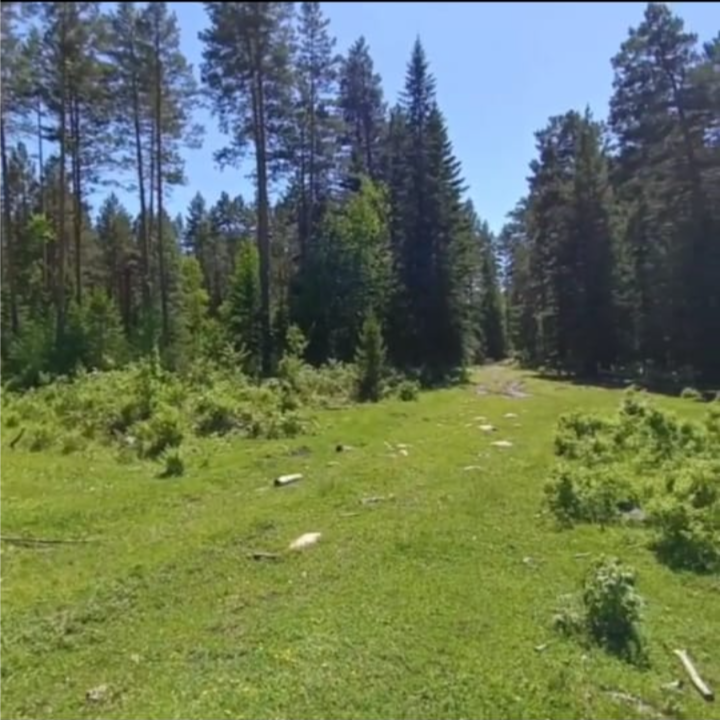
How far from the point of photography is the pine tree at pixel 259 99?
2073cm

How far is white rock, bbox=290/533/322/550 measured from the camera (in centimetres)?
658

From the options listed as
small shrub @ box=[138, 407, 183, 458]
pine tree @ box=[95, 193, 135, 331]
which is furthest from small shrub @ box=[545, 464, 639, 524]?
pine tree @ box=[95, 193, 135, 331]

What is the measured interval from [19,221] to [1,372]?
32.7ft

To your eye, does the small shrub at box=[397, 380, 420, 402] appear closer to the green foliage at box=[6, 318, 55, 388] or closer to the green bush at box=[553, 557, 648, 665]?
the green foliage at box=[6, 318, 55, 388]

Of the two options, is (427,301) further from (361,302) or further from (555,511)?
(555,511)

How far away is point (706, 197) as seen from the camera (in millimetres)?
Answer: 10070

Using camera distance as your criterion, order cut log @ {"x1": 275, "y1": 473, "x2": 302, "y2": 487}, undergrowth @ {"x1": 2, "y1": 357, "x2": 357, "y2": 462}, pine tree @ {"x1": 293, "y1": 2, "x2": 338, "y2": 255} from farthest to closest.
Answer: pine tree @ {"x1": 293, "y1": 2, "x2": 338, "y2": 255} < undergrowth @ {"x1": 2, "y1": 357, "x2": 357, "y2": 462} < cut log @ {"x1": 275, "y1": 473, "x2": 302, "y2": 487}

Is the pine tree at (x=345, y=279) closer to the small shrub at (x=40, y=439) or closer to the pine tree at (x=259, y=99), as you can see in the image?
the pine tree at (x=259, y=99)

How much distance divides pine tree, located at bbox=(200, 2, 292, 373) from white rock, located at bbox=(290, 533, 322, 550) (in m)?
13.2

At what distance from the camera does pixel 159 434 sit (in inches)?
438

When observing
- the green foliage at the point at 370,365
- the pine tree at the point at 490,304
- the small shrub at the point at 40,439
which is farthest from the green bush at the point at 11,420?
the pine tree at the point at 490,304

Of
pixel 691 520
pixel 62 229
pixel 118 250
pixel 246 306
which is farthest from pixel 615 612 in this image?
pixel 118 250

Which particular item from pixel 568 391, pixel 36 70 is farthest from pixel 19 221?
pixel 568 391

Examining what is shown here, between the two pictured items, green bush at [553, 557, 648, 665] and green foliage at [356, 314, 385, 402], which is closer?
green bush at [553, 557, 648, 665]
